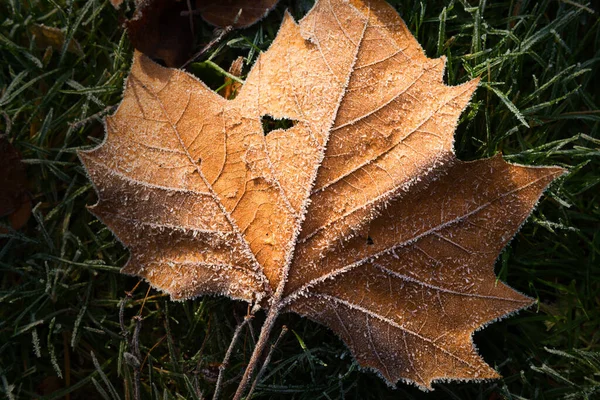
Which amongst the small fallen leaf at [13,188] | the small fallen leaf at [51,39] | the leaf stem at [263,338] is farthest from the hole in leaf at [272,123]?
the small fallen leaf at [13,188]

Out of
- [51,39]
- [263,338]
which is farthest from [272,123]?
[51,39]

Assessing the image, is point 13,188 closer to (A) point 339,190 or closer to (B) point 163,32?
(B) point 163,32

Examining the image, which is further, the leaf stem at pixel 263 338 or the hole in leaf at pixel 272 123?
the hole in leaf at pixel 272 123

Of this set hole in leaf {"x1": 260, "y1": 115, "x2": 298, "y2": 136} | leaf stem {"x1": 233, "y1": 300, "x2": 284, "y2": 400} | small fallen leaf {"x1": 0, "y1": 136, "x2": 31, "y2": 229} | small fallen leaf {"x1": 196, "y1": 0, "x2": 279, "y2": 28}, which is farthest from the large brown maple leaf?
small fallen leaf {"x1": 0, "y1": 136, "x2": 31, "y2": 229}

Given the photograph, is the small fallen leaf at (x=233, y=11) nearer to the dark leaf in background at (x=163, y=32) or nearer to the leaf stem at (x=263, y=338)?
the dark leaf in background at (x=163, y=32)

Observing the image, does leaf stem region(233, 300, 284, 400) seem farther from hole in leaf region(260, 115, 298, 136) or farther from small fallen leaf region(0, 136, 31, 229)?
small fallen leaf region(0, 136, 31, 229)

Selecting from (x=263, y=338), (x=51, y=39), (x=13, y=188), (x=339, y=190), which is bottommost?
(x=263, y=338)

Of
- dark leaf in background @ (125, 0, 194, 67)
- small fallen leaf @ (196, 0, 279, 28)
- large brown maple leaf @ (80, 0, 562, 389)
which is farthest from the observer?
small fallen leaf @ (196, 0, 279, 28)
